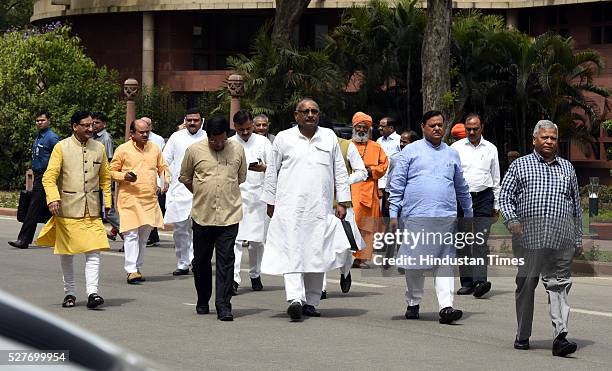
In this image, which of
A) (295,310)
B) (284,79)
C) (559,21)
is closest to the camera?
(295,310)

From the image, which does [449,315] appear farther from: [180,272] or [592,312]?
[180,272]

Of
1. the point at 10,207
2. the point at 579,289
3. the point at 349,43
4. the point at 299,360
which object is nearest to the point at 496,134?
the point at 349,43

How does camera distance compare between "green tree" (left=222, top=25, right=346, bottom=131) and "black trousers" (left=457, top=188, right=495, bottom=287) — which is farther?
"green tree" (left=222, top=25, right=346, bottom=131)

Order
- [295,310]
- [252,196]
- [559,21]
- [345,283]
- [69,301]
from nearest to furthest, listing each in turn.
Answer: [295,310] < [69,301] < [345,283] < [252,196] < [559,21]

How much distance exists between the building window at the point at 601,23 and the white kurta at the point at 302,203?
95.5 ft

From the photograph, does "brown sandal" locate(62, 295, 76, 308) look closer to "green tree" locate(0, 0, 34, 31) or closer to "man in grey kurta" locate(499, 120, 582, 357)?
"man in grey kurta" locate(499, 120, 582, 357)

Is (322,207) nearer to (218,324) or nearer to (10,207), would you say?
(218,324)

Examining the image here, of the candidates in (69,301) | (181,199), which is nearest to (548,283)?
(69,301)

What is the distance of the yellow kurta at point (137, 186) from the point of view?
13.3 m

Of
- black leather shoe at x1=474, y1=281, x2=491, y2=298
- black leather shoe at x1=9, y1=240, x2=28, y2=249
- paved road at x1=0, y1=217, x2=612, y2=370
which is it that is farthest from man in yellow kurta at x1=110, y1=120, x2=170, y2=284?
black leather shoe at x1=9, y1=240, x2=28, y2=249

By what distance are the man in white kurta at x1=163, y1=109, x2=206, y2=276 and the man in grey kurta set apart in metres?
5.86

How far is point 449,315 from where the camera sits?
400 inches

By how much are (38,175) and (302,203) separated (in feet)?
25.3

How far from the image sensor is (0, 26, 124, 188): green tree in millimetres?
33250
